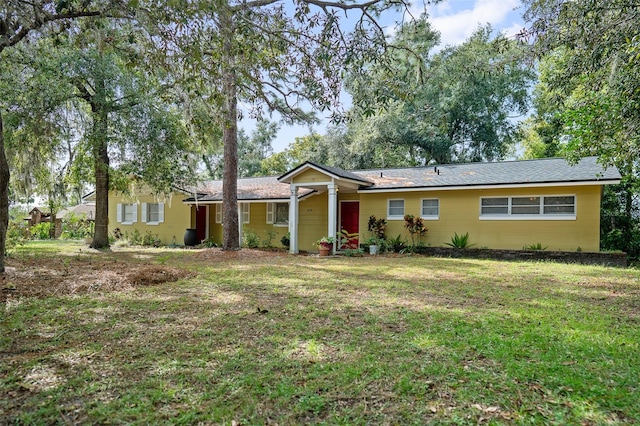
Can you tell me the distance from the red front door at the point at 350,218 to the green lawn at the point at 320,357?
30.9ft

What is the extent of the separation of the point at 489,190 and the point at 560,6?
7556 mm

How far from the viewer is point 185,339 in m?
3.98

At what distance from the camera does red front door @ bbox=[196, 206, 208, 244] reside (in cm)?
1917

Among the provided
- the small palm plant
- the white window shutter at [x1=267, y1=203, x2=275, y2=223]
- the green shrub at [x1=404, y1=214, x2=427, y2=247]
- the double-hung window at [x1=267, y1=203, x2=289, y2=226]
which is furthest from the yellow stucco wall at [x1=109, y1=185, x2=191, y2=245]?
the small palm plant

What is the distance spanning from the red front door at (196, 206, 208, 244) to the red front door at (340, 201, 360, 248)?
7283mm

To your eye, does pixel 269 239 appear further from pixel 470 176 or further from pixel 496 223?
pixel 496 223

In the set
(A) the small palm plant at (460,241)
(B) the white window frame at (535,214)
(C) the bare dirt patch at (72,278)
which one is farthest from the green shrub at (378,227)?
(C) the bare dirt patch at (72,278)

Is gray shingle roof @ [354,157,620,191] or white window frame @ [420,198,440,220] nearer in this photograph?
gray shingle roof @ [354,157,620,191]

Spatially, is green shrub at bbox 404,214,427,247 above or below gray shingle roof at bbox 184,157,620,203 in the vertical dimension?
below

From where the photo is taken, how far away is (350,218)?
16250mm

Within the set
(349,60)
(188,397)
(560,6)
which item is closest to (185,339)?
(188,397)

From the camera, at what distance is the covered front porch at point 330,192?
1396 centimetres

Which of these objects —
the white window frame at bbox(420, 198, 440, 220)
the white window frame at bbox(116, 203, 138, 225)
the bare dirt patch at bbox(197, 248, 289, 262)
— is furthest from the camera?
the white window frame at bbox(116, 203, 138, 225)

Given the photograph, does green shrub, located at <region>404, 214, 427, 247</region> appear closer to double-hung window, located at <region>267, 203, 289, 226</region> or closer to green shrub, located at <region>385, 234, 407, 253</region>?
green shrub, located at <region>385, 234, 407, 253</region>
